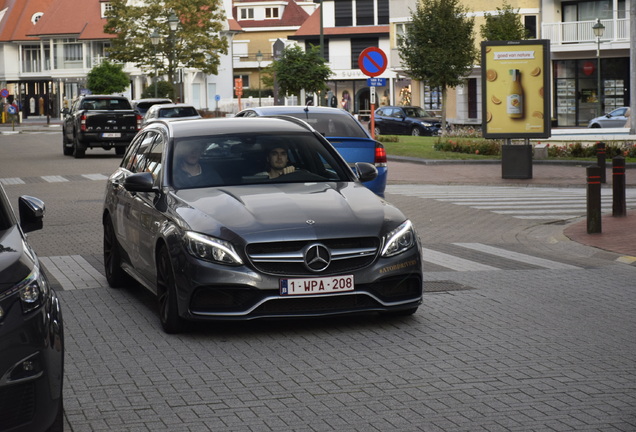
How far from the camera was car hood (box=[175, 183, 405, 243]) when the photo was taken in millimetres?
8188

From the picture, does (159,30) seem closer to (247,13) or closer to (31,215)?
(247,13)

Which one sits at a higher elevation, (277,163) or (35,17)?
(35,17)

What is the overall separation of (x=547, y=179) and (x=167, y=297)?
1794 centimetres

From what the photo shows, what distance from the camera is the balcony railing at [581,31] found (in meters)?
59.3

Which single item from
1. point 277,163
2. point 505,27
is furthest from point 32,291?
point 505,27

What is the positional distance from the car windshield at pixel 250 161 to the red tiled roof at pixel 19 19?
98952 millimetres

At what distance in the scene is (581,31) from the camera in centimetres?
6091

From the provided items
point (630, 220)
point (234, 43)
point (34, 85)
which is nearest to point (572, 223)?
point (630, 220)

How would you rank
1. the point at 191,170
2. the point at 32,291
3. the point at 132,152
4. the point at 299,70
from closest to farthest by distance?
the point at 32,291 < the point at 191,170 < the point at 132,152 < the point at 299,70

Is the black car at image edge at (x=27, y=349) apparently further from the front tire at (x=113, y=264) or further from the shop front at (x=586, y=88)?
the shop front at (x=586, y=88)

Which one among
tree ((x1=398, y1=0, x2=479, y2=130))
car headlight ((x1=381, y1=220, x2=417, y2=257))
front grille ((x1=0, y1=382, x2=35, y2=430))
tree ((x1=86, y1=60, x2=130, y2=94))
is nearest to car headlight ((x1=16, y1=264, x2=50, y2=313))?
front grille ((x1=0, y1=382, x2=35, y2=430))

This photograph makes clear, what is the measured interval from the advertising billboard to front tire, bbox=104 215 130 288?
54.9 feet

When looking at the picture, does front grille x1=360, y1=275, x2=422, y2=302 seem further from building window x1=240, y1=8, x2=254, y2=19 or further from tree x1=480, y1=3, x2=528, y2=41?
building window x1=240, y1=8, x2=254, y2=19

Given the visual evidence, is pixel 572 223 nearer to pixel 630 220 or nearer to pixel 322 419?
pixel 630 220
